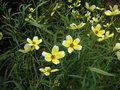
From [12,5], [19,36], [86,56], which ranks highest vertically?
[12,5]

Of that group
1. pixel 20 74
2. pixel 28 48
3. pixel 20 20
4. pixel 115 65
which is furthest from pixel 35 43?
pixel 115 65

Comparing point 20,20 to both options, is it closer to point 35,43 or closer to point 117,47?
point 35,43

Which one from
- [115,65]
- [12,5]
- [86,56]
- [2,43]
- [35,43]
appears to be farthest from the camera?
[12,5]

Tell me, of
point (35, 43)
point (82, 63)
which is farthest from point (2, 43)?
point (82, 63)

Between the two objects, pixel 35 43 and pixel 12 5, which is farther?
pixel 12 5

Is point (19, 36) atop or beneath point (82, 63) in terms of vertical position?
atop

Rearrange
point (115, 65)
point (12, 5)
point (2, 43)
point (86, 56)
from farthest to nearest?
point (12, 5) < point (2, 43) < point (115, 65) < point (86, 56)

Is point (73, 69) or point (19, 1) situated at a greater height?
point (19, 1)

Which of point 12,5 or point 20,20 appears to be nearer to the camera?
point 20,20

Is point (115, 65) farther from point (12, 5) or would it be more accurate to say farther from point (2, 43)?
point (12, 5)
